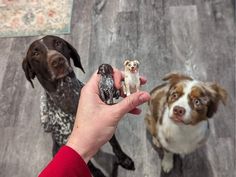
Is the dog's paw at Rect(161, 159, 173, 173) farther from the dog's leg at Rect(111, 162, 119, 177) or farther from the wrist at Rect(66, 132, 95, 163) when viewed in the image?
the wrist at Rect(66, 132, 95, 163)

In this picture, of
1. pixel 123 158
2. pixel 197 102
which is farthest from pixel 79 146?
pixel 123 158

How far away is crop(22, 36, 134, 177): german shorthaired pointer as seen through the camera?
2010 millimetres

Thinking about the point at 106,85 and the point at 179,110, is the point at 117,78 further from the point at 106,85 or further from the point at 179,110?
the point at 179,110

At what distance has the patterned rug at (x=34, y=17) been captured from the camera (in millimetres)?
3152

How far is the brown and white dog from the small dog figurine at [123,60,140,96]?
321mm

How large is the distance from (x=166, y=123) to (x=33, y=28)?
172cm

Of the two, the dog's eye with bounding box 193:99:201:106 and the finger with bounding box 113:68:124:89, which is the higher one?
the finger with bounding box 113:68:124:89

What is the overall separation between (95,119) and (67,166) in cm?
23

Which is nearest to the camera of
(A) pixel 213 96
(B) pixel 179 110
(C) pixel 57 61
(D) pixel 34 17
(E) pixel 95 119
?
(E) pixel 95 119

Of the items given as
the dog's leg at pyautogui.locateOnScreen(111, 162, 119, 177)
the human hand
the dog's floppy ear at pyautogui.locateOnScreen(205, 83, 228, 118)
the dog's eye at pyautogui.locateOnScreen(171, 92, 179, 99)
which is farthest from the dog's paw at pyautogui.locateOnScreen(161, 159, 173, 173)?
the human hand

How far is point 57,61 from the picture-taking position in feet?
6.50

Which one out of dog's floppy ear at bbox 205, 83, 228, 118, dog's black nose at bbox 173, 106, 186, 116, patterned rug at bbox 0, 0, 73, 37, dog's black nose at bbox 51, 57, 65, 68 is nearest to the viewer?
dog's black nose at bbox 173, 106, 186, 116

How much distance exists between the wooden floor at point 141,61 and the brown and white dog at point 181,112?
0.29m

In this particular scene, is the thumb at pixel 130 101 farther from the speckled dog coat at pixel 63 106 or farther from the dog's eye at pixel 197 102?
the speckled dog coat at pixel 63 106
